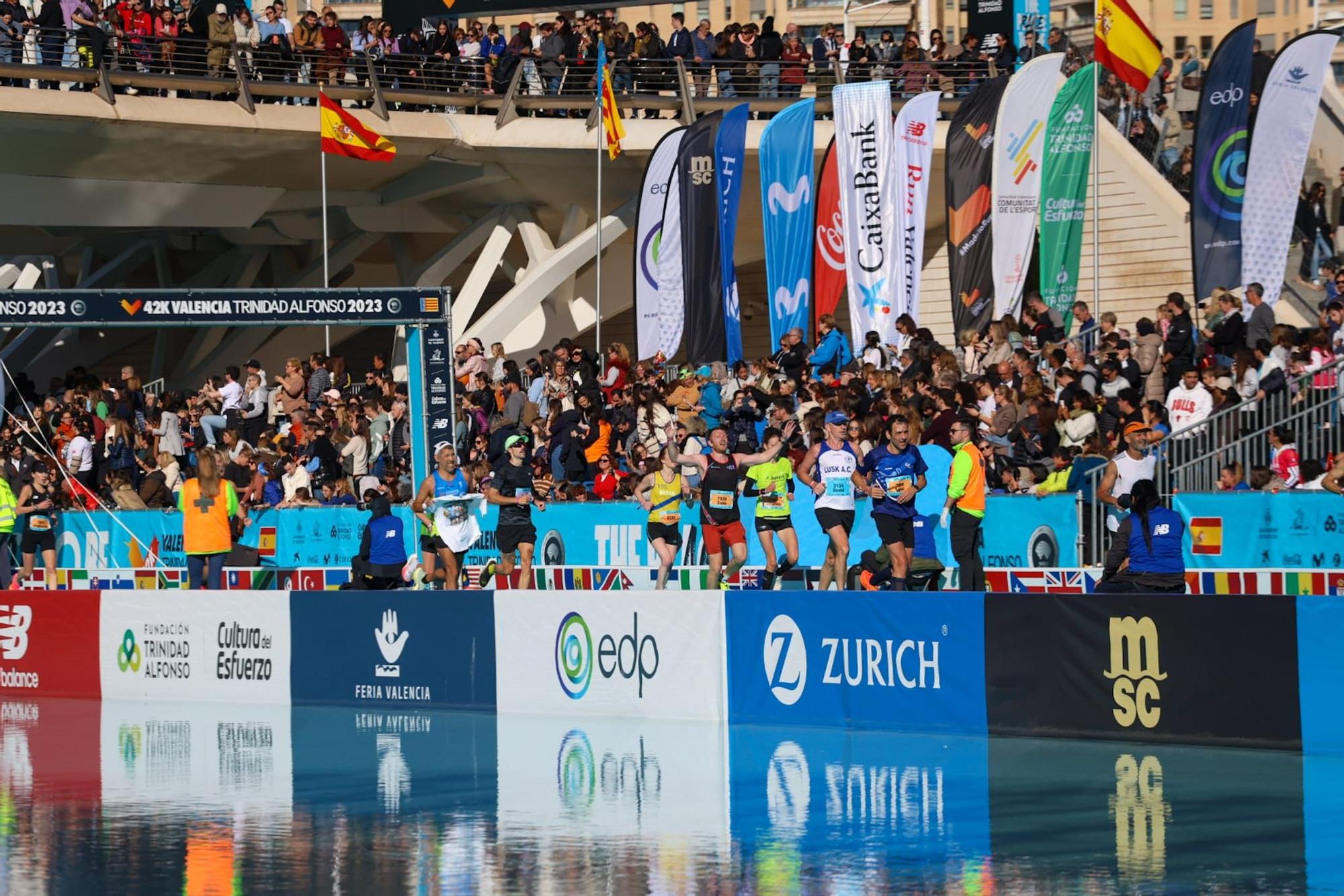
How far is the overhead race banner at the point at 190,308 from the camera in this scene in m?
19.8

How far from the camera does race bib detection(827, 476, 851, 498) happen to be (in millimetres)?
17062

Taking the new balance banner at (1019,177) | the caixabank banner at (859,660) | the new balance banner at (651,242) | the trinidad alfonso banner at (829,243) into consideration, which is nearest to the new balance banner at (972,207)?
the new balance banner at (1019,177)

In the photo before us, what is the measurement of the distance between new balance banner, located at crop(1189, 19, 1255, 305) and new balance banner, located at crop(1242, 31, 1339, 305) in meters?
0.20

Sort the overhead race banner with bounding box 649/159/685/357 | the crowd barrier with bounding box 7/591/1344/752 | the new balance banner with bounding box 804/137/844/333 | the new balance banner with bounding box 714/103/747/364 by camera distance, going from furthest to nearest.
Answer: the overhead race banner with bounding box 649/159/685/357 < the new balance banner with bounding box 714/103/747/364 < the new balance banner with bounding box 804/137/844/333 < the crowd barrier with bounding box 7/591/1344/752

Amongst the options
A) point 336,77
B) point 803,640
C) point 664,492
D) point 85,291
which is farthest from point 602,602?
point 336,77

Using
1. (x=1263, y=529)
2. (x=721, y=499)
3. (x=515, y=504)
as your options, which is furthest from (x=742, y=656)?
(x=515, y=504)

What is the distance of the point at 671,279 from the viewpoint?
28.7 m

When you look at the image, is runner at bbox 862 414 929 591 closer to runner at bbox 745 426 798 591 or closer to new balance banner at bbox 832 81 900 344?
runner at bbox 745 426 798 591

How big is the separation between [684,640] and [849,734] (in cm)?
151

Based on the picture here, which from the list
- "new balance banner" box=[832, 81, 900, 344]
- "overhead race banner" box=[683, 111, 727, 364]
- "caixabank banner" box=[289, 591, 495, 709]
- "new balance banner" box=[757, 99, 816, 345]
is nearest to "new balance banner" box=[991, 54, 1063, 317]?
"new balance banner" box=[832, 81, 900, 344]

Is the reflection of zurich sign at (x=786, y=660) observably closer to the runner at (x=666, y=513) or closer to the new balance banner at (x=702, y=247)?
the runner at (x=666, y=513)

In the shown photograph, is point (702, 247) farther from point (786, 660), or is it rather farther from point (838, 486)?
point (786, 660)

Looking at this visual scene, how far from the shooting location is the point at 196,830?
9961 millimetres

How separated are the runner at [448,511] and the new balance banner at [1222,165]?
861cm
